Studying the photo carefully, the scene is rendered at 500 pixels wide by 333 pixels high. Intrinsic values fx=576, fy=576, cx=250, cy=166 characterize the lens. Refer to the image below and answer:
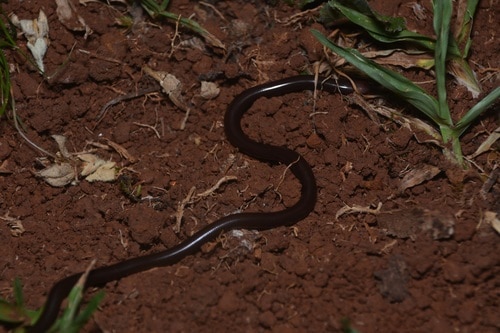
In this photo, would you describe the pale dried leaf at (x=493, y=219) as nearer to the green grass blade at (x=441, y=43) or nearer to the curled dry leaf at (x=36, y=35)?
the green grass blade at (x=441, y=43)

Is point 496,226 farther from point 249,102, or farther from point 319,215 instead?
point 249,102

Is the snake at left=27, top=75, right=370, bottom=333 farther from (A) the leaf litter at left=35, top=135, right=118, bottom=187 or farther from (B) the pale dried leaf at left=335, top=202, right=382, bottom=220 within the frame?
(A) the leaf litter at left=35, top=135, right=118, bottom=187

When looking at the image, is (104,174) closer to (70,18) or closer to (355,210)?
(70,18)

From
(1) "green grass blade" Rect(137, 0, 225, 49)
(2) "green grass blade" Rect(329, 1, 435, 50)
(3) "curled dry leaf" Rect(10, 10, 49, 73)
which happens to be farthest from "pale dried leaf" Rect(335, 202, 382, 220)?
(3) "curled dry leaf" Rect(10, 10, 49, 73)

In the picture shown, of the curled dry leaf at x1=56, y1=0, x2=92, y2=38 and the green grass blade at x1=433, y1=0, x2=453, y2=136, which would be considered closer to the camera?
the green grass blade at x1=433, y1=0, x2=453, y2=136

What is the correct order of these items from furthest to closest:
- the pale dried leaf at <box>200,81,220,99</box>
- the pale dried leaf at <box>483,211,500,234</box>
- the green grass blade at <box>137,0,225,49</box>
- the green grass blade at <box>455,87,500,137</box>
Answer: the pale dried leaf at <box>200,81,220,99</box>, the green grass blade at <box>137,0,225,49</box>, the green grass blade at <box>455,87,500,137</box>, the pale dried leaf at <box>483,211,500,234</box>

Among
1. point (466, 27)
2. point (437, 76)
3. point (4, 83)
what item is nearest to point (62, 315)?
point (4, 83)
